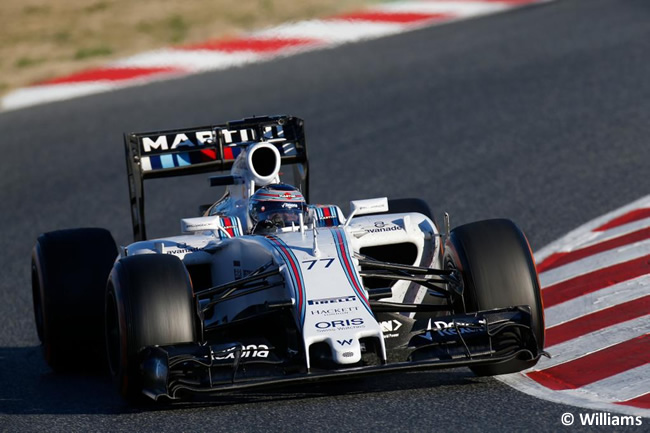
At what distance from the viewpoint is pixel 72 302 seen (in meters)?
7.95

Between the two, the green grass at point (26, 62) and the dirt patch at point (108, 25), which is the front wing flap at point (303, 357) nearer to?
the dirt patch at point (108, 25)

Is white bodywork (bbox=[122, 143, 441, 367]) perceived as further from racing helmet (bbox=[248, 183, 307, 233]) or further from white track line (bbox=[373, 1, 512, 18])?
white track line (bbox=[373, 1, 512, 18])

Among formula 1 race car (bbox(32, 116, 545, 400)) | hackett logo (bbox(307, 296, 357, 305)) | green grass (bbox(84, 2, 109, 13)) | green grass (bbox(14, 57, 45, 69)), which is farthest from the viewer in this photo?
green grass (bbox(84, 2, 109, 13))

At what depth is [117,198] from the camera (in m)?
12.4

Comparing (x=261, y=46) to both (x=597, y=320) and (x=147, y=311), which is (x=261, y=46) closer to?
(x=597, y=320)

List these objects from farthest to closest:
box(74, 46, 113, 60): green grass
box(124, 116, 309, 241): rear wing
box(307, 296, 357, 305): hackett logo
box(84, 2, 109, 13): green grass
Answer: box(84, 2, 109, 13): green grass
box(74, 46, 113, 60): green grass
box(124, 116, 309, 241): rear wing
box(307, 296, 357, 305): hackett logo

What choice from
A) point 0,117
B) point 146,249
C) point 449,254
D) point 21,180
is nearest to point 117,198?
point 21,180

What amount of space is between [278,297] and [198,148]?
2152mm

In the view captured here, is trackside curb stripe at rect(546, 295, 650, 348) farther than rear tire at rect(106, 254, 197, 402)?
Yes

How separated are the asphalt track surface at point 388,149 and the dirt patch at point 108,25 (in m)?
1.10

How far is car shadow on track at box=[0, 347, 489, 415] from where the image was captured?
6.62 metres

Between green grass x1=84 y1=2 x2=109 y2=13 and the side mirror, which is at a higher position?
green grass x1=84 y1=2 x2=109 y2=13

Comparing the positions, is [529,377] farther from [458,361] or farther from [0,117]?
[0,117]

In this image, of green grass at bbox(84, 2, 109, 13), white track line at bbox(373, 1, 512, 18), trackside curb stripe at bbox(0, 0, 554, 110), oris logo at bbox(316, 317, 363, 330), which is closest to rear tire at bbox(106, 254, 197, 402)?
oris logo at bbox(316, 317, 363, 330)
